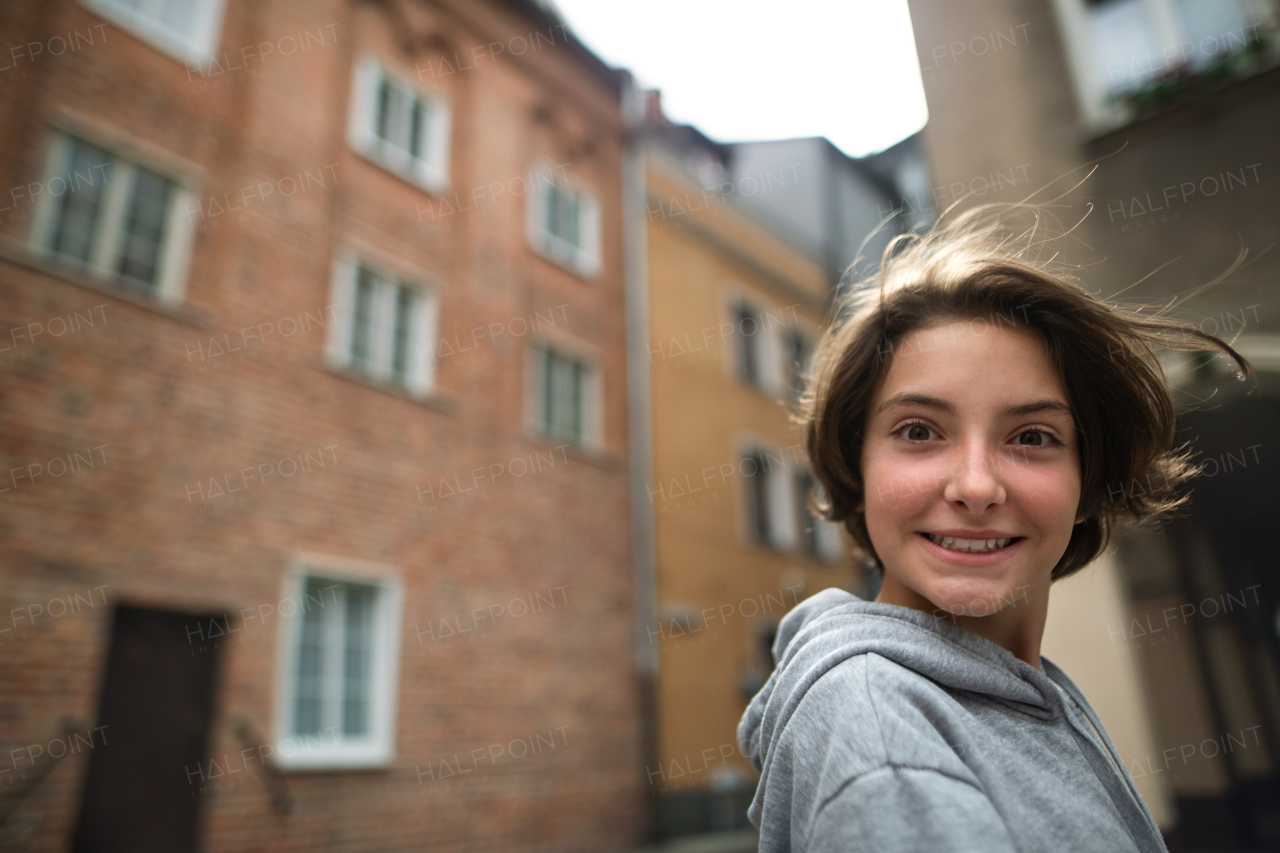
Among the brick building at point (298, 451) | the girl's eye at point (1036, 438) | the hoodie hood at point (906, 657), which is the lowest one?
the hoodie hood at point (906, 657)

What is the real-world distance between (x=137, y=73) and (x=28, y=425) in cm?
362

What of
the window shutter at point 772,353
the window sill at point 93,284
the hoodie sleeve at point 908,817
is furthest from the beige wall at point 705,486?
the hoodie sleeve at point 908,817

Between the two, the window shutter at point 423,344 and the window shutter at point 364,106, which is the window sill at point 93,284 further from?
the window shutter at point 364,106

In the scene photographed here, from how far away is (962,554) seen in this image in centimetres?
107

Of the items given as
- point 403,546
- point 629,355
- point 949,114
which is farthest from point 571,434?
point 949,114

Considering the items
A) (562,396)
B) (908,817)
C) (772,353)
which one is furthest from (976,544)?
(772,353)

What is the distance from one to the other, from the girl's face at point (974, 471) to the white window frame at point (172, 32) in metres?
9.40

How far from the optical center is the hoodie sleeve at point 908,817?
2.48ft

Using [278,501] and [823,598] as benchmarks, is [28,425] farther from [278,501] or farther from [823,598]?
[823,598]

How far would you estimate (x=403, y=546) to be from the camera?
9.23 m

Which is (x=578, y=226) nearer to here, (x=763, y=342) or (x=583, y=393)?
(x=583, y=393)

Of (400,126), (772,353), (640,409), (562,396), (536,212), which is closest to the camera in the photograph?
(400,126)

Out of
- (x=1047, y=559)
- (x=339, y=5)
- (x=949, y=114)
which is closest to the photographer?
(x=1047, y=559)

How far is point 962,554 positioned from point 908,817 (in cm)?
39
